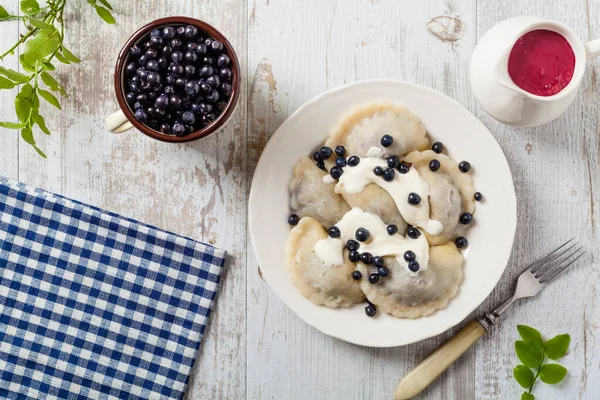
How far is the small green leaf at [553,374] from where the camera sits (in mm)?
1851

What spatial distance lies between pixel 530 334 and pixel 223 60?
121cm

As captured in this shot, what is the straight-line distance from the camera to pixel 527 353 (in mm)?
1866

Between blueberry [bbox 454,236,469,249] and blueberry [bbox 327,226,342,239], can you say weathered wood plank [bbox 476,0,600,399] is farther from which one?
blueberry [bbox 327,226,342,239]

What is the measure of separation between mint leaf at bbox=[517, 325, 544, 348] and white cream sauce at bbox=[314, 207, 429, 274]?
39cm

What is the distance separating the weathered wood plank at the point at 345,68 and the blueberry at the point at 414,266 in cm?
31

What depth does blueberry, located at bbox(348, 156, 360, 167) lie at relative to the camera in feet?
5.78

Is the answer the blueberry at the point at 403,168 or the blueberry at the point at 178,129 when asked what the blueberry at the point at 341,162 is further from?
the blueberry at the point at 178,129

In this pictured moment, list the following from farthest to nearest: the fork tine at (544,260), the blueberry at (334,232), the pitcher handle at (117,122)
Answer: the fork tine at (544,260) < the blueberry at (334,232) < the pitcher handle at (117,122)

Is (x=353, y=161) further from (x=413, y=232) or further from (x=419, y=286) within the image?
(x=419, y=286)

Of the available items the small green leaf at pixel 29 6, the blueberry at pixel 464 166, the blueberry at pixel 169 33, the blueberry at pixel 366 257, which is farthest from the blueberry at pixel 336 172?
the small green leaf at pixel 29 6

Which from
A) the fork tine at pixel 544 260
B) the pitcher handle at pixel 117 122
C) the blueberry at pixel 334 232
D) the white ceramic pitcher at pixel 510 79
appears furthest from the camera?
the fork tine at pixel 544 260

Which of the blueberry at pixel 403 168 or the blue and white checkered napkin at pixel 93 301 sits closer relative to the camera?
the blueberry at pixel 403 168

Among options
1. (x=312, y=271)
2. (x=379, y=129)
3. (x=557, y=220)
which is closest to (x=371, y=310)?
(x=312, y=271)

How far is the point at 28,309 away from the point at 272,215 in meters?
0.83
